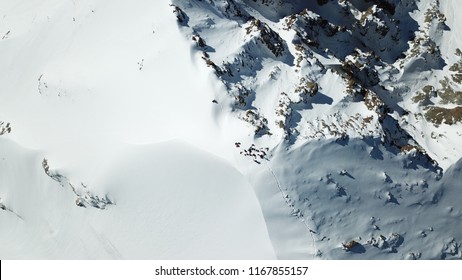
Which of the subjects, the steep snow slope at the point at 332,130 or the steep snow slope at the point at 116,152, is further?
the steep snow slope at the point at 116,152

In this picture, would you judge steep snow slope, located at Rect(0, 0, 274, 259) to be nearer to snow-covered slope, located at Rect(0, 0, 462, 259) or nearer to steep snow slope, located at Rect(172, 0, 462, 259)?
snow-covered slope, located at Rect(0, 0, 462, 259)

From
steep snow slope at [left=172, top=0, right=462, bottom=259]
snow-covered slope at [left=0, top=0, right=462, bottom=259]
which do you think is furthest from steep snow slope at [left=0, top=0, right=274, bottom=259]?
steep snow slope at [left=172, top=0, right=462, bottom=259]

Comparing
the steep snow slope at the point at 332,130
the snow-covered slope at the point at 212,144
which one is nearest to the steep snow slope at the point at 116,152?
the snow-covered slope at the point at 212,144

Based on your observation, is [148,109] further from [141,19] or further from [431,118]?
[431,118]

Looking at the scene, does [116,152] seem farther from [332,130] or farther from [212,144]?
[332,130]

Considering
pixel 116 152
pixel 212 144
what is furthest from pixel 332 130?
pixel 116 152

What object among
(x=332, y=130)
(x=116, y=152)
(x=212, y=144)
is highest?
(x=212, y=144)

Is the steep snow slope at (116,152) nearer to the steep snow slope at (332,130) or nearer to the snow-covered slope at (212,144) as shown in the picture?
the snow-covered slope at (212,144)

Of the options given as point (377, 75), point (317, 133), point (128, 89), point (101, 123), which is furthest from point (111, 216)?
point (377, 75)
